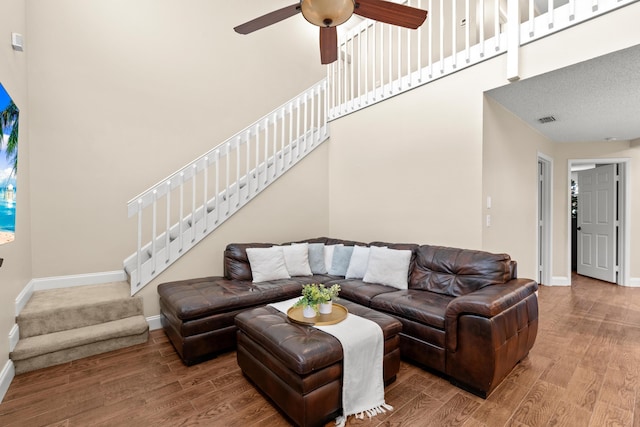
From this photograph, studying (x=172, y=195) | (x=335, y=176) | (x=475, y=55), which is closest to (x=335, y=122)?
(x=335, y=176)

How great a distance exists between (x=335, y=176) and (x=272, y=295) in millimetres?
2455

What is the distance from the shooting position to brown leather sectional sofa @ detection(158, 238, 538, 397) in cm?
207

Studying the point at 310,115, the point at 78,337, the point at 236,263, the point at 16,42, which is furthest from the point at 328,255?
the point at 16,42

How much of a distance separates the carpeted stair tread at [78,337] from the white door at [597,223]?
7210 millimetres

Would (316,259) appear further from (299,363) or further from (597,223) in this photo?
(597,223)

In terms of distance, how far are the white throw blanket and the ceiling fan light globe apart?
2.14 m

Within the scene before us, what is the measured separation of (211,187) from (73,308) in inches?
86.9

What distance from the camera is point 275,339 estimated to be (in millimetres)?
1879

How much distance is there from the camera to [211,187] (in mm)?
4398

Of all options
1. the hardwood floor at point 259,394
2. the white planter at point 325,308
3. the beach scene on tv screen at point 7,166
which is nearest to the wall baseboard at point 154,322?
the hardwood floor at point 259,394

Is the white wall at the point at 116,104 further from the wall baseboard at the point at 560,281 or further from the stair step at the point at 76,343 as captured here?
the wall baseboard at the point at 560,281

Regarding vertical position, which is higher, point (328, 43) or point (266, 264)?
point (328, 43)

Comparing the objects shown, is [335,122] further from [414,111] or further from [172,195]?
[172,195]

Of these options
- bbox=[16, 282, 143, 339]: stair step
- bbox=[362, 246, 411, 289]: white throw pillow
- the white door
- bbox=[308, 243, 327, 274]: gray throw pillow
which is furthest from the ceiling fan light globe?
the white door
